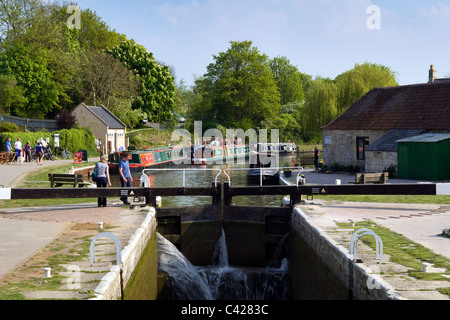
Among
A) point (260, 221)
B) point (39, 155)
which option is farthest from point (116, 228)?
point (39, 155)

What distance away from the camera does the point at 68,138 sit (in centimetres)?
3941

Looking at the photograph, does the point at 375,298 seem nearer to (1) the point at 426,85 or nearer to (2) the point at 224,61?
A: (1) the point at 426,85

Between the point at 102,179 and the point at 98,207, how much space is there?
2.82 feet

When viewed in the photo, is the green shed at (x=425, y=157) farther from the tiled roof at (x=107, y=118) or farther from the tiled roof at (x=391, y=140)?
the tiled roof at (x=107, y=118)

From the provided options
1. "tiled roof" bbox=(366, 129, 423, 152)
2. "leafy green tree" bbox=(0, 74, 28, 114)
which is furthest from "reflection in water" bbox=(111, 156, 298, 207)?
"leafy green tree" bbox=(0, 74, 28, 114)

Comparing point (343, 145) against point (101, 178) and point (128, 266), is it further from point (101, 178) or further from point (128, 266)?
point (128, 266)

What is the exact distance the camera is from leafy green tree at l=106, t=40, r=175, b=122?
59.4 meters

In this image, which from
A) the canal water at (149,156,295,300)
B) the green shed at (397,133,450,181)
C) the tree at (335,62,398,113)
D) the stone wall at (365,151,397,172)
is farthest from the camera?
the tree at (335,62,398,113)

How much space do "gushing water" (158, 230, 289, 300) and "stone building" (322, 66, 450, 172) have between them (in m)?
12.8

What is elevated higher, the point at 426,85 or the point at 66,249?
the point at 426,85

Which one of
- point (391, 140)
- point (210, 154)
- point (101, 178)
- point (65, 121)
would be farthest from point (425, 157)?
point (65, 121)

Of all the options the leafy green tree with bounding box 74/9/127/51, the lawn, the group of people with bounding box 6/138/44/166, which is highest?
the leafy green tree with bounding box 74/9/127/51

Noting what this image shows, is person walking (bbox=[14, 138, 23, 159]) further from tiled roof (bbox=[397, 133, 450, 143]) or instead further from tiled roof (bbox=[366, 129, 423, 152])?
tiled roof (bbox=[397, 133, 450, 143])

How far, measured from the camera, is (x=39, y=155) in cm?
3139
